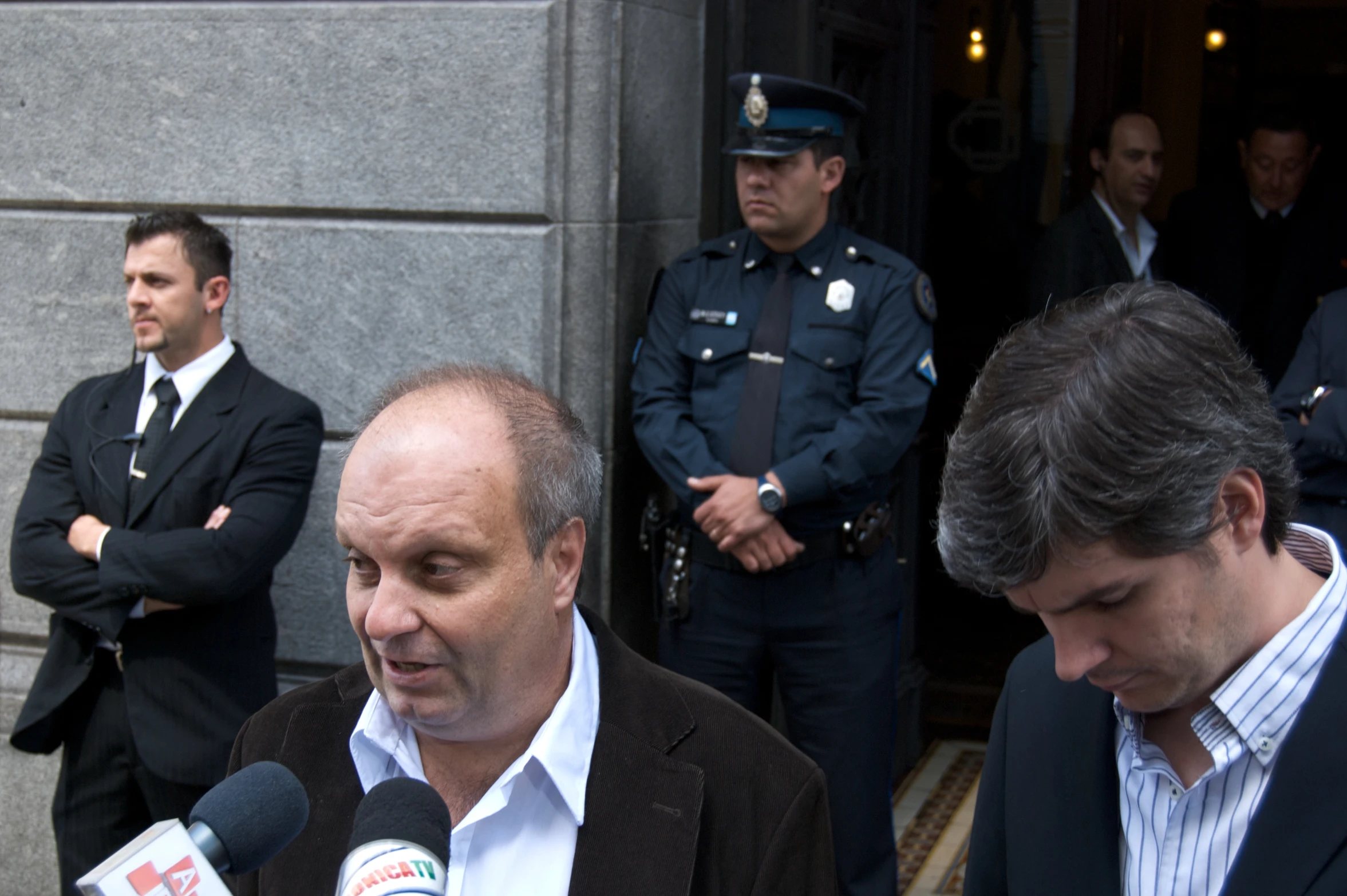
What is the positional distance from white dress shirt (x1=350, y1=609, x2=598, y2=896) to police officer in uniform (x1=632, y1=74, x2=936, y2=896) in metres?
1.96

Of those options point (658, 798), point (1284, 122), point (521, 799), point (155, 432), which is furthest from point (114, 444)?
point (1284, 122)

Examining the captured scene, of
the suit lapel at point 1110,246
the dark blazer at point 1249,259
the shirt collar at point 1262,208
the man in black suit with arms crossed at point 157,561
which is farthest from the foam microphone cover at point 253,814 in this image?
the shirt collar at point 1262,208

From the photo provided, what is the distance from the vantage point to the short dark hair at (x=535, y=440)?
216 centimetres

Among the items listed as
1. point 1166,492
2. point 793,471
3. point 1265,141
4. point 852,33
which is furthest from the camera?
point 1265,141

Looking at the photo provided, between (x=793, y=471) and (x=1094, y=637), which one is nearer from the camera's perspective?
(x=1094, y=637)

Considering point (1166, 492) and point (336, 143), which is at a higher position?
point (336, 143)

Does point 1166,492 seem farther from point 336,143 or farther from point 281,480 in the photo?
point 336,143

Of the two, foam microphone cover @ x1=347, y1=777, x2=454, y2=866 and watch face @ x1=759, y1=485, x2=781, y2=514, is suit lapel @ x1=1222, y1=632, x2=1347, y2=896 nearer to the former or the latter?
foam microphone cover @ x1=347, y1=777, x2=454, y2=866

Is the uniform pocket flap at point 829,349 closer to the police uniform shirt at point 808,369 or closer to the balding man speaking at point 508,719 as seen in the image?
the police uniform shirt at point 808,369

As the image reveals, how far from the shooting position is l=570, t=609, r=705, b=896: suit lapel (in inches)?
80.1

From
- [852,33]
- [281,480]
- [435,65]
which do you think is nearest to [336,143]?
[435,65]

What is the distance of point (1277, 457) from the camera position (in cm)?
167

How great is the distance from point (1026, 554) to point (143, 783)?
3.20 metres

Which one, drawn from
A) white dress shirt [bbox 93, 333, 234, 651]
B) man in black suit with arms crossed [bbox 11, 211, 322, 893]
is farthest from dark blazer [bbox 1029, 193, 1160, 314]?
white dress shirt [bbox 93, 333, 234, 651]
